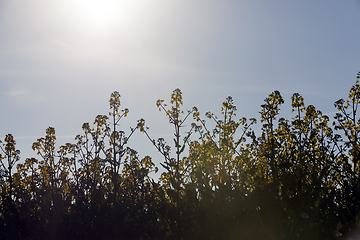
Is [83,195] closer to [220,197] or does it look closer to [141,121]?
[141,121]

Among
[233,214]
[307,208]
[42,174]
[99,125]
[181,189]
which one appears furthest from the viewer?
[42,174]

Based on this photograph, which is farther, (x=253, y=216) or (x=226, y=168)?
(x=226, y=168)

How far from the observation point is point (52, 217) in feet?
26.9

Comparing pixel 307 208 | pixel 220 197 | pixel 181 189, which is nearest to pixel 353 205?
pixel 307 208

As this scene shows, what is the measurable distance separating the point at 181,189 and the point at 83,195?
3.49 m

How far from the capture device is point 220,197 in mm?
5367

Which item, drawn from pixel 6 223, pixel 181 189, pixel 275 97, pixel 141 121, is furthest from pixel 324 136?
pixel 6 223

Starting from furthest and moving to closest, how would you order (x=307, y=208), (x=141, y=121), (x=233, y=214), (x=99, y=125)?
1. (x=99, y=125)
2. (x=141, y=121)
3. (x=233, y=214)
4. (x=307, y=208)

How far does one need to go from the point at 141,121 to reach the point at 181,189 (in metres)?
2.15

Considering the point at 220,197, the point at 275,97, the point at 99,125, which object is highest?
the point at 99,125

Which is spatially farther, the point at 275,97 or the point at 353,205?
the point at 275,97

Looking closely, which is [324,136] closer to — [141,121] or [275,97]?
[275,97]

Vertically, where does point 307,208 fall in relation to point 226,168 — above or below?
below

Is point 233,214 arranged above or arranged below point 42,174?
below
